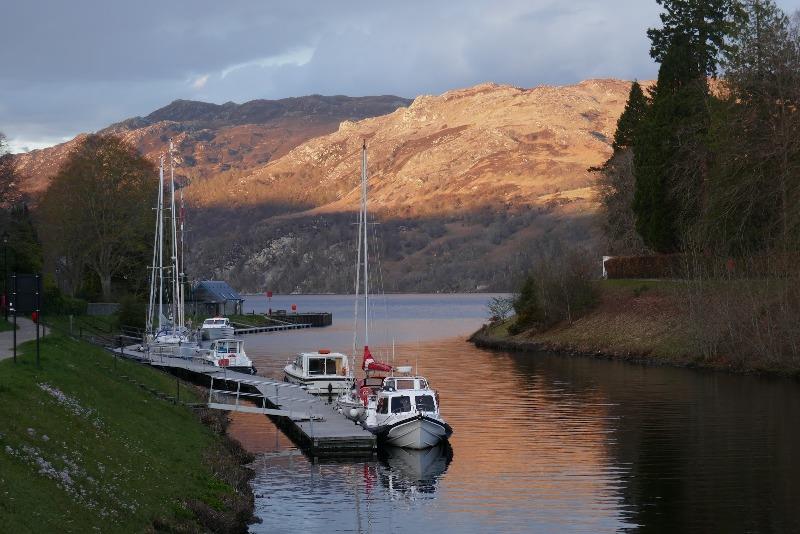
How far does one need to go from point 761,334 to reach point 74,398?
2005 inches

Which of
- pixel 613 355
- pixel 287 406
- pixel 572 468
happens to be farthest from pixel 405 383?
pixel 613 355

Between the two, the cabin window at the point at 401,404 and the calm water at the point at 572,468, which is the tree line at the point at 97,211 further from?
the cabin window at the point at 401,404

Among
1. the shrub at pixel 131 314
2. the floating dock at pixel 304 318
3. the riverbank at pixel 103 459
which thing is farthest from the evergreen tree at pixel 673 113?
the floating dock at pixel 304 318

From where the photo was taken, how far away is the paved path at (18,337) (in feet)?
137

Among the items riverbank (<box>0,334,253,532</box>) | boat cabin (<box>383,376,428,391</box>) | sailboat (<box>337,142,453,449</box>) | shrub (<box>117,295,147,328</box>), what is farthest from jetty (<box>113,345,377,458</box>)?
shrub (<box>117,295,147,328</box>)

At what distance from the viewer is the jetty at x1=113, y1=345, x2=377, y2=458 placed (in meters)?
42.6

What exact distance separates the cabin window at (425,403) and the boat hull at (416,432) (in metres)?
1.88

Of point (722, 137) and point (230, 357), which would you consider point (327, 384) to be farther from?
point (722, 137)

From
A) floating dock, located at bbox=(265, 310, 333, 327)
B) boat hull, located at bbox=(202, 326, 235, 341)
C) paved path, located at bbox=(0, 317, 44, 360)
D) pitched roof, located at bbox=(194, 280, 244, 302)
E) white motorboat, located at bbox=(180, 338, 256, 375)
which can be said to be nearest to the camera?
paved path, located at bbox=(0, 317, 44, 360)

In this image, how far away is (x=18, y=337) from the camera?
52.3 metres

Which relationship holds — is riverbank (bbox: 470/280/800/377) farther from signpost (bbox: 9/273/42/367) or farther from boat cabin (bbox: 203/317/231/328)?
signpost (bbox: 9/273/42/367)

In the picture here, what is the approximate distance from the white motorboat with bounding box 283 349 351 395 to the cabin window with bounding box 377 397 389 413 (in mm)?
15260

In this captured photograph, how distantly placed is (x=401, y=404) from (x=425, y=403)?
0.99 m

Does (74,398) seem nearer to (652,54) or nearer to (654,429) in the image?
(654,429)
